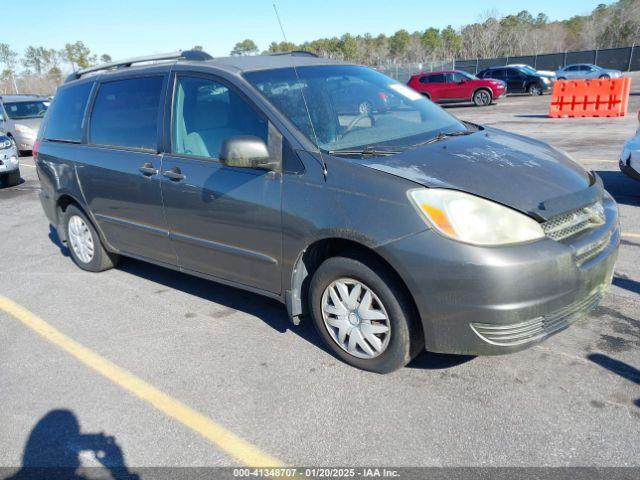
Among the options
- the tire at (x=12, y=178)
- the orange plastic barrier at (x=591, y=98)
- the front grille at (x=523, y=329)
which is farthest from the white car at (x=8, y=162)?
the orange plastic barrier at (x=591, y=98)

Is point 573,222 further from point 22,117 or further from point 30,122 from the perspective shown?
point 22,117

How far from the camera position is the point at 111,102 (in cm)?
456

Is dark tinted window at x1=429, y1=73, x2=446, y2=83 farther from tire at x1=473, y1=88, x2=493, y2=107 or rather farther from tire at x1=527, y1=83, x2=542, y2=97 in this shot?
tire at x1=527, y1=83, x2=542, y2=97

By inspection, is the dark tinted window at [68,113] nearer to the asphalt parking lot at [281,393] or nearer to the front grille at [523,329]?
the asphalt parking lot at [281,393]

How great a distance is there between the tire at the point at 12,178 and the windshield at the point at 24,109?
526 centimetres

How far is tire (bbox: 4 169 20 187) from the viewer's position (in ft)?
34.4

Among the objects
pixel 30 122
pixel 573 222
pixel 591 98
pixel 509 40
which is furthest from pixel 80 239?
pixel 509 40

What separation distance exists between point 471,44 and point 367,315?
72096 mm

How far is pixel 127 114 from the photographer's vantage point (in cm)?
436

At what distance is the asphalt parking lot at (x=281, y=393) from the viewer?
260cm

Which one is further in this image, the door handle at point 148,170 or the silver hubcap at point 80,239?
the silver hubcap at point 80,239

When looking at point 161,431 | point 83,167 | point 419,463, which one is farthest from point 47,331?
point 419,463

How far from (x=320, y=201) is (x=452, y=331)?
39.7 inches

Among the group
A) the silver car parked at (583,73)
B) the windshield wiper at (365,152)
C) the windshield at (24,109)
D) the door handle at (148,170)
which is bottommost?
the silver car parked at (583,73)
